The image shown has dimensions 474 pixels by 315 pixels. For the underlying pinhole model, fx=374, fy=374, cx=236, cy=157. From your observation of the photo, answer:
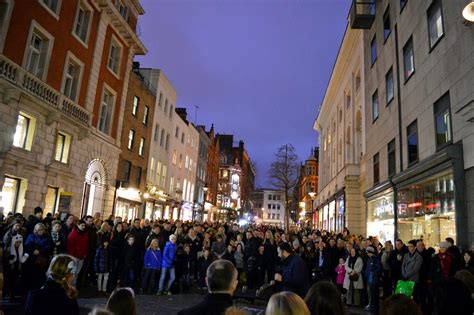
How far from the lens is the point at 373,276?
1144 cm

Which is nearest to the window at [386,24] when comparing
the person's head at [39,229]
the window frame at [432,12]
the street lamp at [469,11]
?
the window frame at [432,12]

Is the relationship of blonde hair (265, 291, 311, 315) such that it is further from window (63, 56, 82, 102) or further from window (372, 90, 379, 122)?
window (63, 56, 82, 102)

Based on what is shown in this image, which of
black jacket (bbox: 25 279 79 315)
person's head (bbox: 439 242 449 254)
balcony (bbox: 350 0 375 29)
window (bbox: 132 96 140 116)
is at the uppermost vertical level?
balcony (bbox: 350 0 375 29)

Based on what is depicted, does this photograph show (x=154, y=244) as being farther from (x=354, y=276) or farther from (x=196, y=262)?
(x=354, y=276)

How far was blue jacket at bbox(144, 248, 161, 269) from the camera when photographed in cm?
1262

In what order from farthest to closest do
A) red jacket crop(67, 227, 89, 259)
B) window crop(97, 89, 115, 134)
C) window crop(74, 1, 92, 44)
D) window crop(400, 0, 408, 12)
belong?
1. window crop(97, 89, 115, 134)
2. window crop(74, 1, 92, 44)
3. window crop(400, 0, 408, 12)
4. red jacket crop(67, 227, 89, 259)

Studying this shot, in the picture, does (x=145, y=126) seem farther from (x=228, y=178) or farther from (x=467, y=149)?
(x=228, y=178)

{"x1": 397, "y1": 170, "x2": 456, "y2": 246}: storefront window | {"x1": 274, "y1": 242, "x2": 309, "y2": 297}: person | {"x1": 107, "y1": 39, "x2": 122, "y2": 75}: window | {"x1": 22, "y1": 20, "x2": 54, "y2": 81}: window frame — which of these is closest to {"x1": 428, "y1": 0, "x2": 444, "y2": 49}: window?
{"x1": 397, "y1": 170, "x2": 456, "y2": 246}: storefront window

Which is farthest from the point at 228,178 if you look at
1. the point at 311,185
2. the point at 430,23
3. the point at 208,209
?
the point at 430,23

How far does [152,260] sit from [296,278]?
273 inches

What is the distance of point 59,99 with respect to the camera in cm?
1975

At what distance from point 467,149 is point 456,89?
6.86ft

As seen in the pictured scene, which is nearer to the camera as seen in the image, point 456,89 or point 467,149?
point 467,149

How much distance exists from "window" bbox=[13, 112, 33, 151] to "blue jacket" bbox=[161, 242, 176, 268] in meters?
9.53
